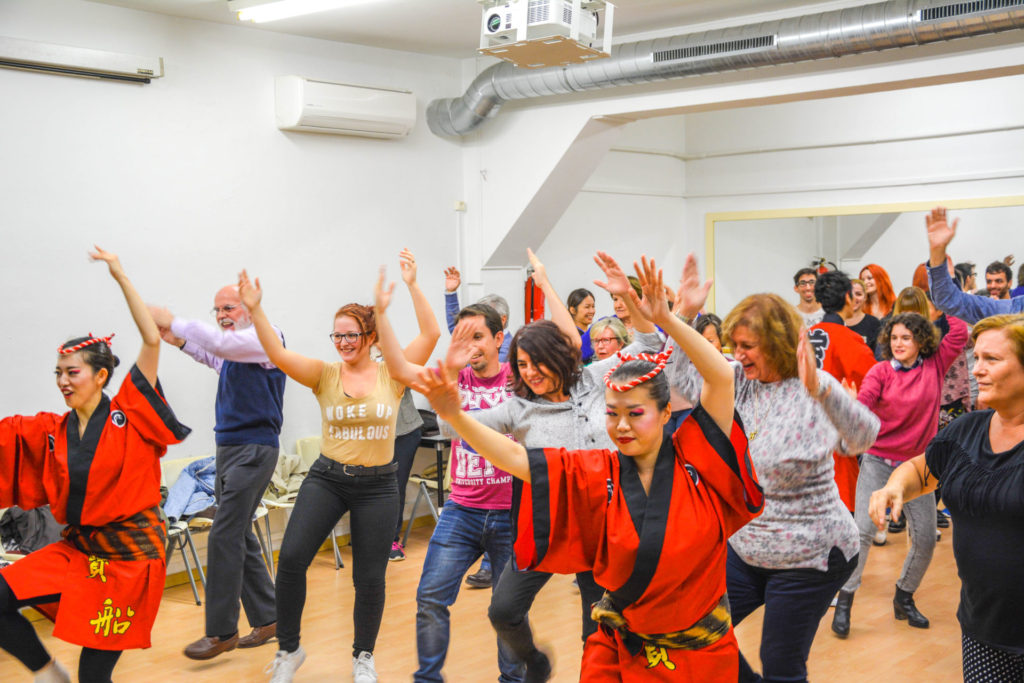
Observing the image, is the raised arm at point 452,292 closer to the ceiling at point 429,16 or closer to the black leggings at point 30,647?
the ceiling at point 429,16

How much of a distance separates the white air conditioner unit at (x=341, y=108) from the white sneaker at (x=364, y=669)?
3598mm

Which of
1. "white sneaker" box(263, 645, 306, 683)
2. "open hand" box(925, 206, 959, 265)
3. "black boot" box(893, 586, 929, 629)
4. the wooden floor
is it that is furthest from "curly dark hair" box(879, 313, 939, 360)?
"white sneaker" box(263, 645, 306, 683)

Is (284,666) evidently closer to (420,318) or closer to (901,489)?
(420,318)

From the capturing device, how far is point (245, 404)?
4613 mm

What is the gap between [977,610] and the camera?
2.52 m

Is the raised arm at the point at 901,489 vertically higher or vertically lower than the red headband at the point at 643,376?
lower

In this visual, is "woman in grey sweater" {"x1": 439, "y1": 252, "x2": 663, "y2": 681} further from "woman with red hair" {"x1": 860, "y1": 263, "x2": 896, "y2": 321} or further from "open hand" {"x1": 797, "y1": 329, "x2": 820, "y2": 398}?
"woman with red hair" {"x1": 860, "y1": 263, "x2": 896, "y2": 321}

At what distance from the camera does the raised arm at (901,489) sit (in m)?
2.56

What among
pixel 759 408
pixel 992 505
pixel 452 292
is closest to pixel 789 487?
pixel 759 408

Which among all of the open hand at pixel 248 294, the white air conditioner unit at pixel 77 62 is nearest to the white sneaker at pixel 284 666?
the open hand at pixel 248 294

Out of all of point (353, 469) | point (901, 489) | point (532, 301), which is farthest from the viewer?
point (532, 301)

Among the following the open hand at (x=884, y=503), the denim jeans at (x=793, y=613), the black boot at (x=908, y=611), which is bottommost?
the black boot at (x=908, y=611)

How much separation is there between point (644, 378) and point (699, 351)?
0.47 feet

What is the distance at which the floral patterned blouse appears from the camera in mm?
2910
